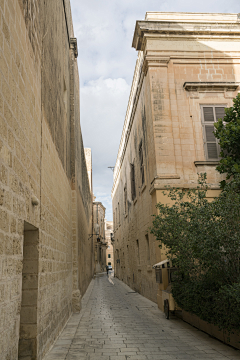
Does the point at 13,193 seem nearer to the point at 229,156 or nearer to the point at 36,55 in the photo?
the point at 36,55

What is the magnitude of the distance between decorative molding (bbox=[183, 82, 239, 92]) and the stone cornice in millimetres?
1947

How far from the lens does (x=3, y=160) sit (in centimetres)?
296

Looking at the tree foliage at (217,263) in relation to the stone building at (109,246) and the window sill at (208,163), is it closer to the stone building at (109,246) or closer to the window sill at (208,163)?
the window sill at (208,163)

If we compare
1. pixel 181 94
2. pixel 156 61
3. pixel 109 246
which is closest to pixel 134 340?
pixel 181 94

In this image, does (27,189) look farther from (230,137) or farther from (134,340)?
(230,137)

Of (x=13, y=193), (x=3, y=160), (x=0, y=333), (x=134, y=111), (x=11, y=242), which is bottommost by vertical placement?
(x=0, y=333)

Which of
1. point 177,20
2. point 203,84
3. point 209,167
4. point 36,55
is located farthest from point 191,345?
point 177,20

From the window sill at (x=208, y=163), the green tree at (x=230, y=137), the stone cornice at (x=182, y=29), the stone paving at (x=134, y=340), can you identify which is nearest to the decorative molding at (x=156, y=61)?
the stone cornice at (x=182, y=29)

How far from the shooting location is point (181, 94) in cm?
1135

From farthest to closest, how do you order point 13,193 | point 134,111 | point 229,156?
1. point 134,111
2. point 229,156
3. point 13,193

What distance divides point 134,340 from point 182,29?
407 inches

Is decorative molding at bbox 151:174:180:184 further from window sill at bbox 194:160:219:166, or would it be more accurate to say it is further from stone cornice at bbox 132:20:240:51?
stone cornice at bbox 132:20:240:51

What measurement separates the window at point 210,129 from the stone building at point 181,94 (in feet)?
0.11

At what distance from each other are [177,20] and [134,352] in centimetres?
1124
